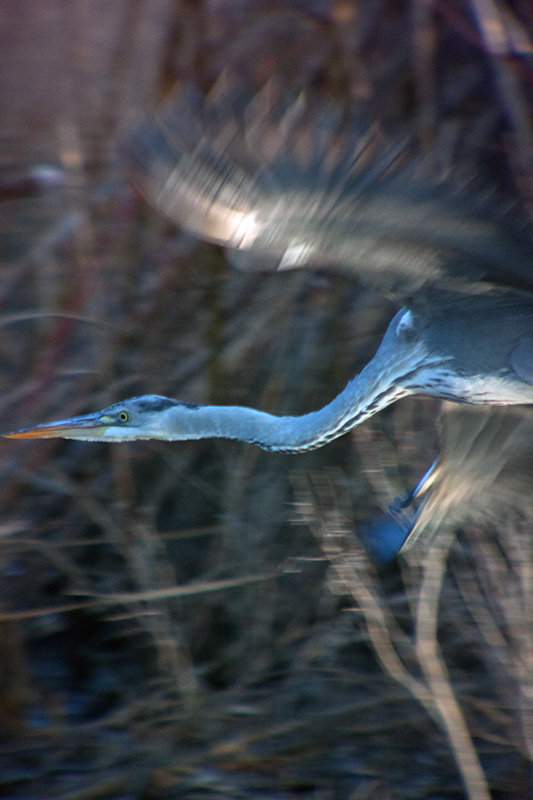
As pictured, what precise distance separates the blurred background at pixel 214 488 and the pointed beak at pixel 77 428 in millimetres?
118

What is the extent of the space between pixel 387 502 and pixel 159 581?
0.87 m

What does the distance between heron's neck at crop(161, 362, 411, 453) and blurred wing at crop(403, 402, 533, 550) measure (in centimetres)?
41

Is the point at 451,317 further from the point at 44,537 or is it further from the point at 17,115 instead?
the point at 17,115

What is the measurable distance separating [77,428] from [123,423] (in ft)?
0.51

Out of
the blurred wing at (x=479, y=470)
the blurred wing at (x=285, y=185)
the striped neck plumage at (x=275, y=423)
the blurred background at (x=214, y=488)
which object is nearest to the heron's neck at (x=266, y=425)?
the striped neck plumage at (x=275, y=423)

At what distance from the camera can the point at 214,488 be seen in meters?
3.13

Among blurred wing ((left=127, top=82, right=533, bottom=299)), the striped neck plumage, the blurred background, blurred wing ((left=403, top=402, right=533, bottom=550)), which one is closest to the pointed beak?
the blurred background

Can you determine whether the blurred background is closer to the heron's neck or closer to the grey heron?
the heron's neck

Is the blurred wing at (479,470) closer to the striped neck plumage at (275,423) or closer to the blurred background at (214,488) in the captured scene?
the blurred background at (214,488)

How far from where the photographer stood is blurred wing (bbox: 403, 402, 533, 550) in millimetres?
2666

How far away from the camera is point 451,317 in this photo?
2586 millimetres

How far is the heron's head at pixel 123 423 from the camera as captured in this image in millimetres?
2555

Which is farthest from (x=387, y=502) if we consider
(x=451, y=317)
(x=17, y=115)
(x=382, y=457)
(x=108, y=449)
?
(x=17, y=115)

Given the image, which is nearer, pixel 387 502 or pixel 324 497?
pixel 387 502
